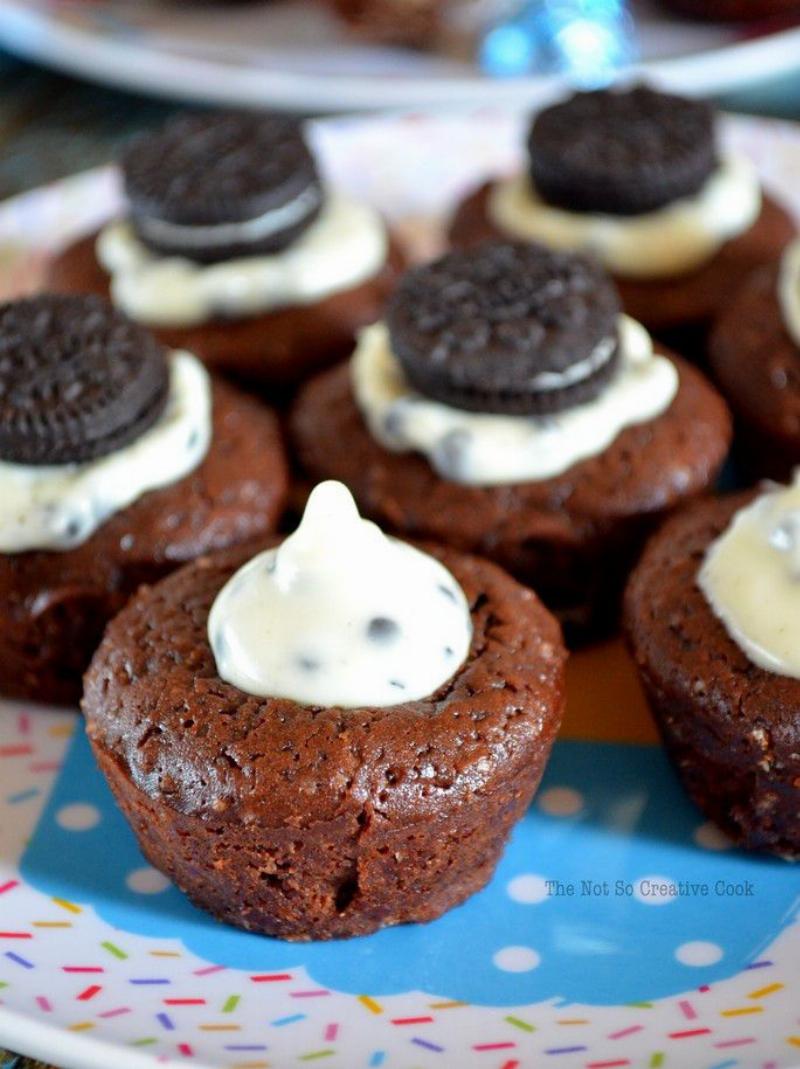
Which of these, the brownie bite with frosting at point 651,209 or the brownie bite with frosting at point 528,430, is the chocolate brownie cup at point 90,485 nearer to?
the brownie bite with frosting at point 528,430

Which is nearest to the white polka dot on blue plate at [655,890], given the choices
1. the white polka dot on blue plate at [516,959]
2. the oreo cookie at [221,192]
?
the white polka dot on blue plate at [516,959]

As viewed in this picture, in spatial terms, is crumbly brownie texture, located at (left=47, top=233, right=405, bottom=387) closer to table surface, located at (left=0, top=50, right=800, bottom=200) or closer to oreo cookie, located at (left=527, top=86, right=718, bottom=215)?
oreo cookie, located at (left=527, top=86, right=718, bottom=215)

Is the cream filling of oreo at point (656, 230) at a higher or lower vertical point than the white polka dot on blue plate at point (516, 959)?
higher

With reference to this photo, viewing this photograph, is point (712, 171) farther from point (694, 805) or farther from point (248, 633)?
point (248, 633)

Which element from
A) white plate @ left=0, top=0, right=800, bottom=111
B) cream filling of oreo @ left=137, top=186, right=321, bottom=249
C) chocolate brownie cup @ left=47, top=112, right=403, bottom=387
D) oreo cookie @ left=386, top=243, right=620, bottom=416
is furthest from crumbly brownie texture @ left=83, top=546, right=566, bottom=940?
white plate @ left=0, top=0, right=800, bottom=111

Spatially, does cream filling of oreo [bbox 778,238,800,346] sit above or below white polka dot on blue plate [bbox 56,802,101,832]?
above
